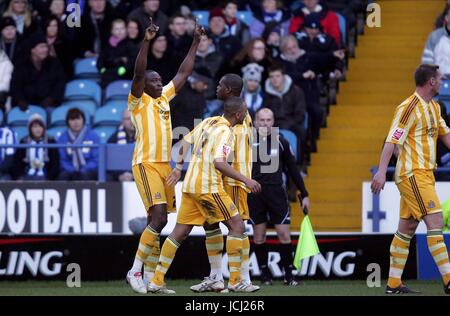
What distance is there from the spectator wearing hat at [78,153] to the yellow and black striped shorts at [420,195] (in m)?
5.32

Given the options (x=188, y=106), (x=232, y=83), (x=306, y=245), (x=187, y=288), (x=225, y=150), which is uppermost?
(x=232, y=83)

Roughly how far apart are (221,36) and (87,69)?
2100 millimetres

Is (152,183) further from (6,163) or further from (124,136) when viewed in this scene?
(6,163)

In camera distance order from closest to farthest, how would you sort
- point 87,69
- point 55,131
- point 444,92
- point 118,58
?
point 444,92
point 55,131
point 118,58
point 87,69

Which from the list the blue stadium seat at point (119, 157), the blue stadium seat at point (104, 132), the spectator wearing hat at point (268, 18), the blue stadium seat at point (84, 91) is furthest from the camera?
the spectator wearing hat at point (268, 18)

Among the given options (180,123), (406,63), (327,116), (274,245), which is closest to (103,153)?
(180,123)

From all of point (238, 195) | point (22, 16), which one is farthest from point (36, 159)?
point (238, 195)

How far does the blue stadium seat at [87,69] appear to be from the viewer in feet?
59.8

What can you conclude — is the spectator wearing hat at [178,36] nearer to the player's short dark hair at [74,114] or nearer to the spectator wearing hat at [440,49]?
the player's short dark hair at [74,114]

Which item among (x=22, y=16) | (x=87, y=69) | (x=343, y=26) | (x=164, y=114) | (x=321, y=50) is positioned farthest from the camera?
(x=22, y=16)

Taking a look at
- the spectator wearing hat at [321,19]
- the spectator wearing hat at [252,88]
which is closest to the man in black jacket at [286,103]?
the spectator wearing hat at [252,88]

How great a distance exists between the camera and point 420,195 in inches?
453

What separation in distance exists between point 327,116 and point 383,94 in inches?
34.6
